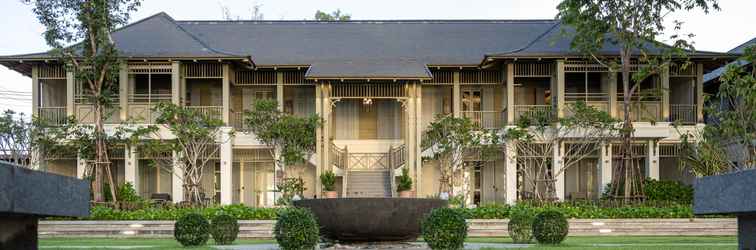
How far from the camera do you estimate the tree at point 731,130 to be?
997 inches

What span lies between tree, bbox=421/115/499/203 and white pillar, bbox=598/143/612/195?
10.8 ft

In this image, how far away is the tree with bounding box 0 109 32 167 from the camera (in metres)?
30.6

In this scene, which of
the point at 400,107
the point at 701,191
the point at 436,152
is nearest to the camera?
the point at 701,191

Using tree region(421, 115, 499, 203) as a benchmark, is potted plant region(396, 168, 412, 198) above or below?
below

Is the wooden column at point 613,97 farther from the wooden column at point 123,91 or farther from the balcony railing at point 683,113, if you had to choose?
the wooden column at point 123,91

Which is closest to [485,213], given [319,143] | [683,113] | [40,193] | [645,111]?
[319,143]

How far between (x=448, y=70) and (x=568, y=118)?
5.43 metres

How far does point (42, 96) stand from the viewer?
33.6 m

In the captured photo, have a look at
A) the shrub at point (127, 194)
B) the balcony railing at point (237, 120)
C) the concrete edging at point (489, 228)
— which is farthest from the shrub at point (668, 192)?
the shrub at point (127, 194)

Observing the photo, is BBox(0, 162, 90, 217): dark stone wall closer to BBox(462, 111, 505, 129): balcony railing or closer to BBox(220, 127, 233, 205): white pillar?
BBox(220, 127, 233, 205): white pillar

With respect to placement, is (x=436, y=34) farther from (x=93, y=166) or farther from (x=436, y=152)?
(x=93, y=166)

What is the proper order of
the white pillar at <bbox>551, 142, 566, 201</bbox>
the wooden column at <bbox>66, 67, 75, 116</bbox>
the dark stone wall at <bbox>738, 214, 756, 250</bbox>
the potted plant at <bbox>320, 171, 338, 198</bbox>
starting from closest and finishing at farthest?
1. the dark stone wall at <bbox>738, 214, 756, 250</bbox>
2. the potted plant at <bbox>320, 171, 338, 198</bbox>
3. the wooden column at <bbox>66, 67, 75, 116</bbox>
4. the white pillar at <bbox>551, 142, 566, 201</bbox>

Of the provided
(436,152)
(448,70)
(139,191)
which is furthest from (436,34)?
(139,191)

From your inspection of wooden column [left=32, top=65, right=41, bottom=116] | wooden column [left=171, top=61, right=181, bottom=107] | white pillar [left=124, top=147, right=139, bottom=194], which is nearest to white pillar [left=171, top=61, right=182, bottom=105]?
wooden column [left=171, top=61, right=181, bottom=107]
